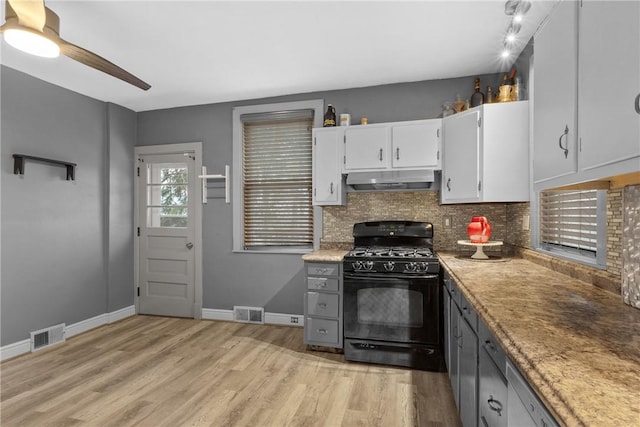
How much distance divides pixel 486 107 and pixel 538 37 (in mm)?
1118

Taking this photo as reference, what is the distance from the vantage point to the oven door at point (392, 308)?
2643 mm

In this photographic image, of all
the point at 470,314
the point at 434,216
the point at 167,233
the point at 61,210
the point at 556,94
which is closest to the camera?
the point at 556,94

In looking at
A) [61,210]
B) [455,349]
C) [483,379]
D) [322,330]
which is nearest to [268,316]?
[322,330]

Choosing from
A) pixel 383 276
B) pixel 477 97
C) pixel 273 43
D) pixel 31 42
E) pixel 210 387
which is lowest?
pixel 210 387

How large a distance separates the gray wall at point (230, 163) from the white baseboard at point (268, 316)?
0.17 feet

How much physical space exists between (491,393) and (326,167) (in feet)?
7.99

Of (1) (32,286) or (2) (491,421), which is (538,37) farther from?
(1) (32,286)

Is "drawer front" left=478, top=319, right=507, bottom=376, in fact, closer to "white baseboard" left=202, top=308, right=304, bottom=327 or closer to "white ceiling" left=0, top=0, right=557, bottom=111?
"white ceiling" left=0, top=0, right=557, bottom=111

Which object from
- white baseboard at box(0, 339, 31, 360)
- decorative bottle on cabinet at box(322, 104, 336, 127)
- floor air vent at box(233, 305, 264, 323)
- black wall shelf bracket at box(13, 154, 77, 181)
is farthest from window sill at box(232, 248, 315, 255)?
white baseboard at box(0, 339, 31, 360)

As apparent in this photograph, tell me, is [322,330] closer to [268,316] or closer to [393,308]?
[393,308]

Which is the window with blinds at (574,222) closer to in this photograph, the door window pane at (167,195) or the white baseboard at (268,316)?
the white baseboard at (268,316)

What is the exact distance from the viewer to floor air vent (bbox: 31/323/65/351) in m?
3.15

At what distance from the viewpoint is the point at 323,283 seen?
9.82 feet

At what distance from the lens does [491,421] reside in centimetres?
125
